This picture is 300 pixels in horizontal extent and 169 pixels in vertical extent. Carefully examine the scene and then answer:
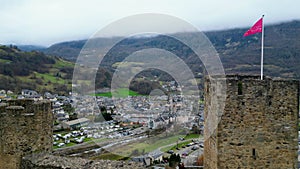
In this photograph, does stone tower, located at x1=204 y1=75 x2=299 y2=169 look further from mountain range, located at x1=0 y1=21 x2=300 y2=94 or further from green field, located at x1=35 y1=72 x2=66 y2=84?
green field, located at x1=35 y1=72 x2=66 y2=84

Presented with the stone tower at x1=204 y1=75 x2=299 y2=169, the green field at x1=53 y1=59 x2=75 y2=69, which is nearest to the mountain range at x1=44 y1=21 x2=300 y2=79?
the green field at x1=53 y1=59 x2=75 y2=69

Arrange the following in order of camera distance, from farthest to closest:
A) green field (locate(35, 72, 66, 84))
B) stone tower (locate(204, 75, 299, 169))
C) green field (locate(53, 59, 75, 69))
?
green field (locate(53, 59, 75, 69)), green field (locate(35, 72, 66, 84)), stone tower (locate(204, 75, 299, 169))

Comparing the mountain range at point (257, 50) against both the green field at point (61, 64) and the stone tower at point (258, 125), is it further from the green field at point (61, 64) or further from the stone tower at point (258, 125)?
the stone tower at point (258, 125)

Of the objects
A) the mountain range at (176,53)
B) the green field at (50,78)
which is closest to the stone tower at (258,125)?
the mountain range at (176,53)

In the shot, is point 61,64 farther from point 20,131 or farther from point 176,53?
point 20,131

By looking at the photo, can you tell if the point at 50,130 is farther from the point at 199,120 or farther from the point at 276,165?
the point at 199,120

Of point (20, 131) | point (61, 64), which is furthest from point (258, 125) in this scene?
point (61, 64)
